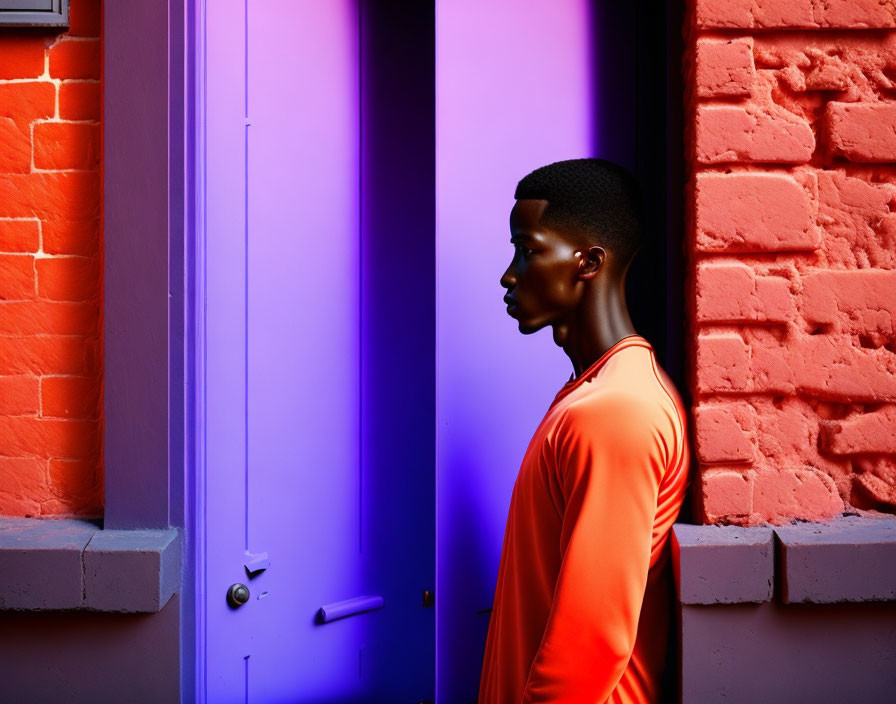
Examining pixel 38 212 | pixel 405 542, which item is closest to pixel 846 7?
pixel 405 542

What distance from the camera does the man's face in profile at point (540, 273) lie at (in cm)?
147

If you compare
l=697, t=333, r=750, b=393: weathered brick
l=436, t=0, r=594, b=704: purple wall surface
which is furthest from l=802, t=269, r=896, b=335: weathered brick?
l=436, t=0, r=594, b=704: purple wall surface

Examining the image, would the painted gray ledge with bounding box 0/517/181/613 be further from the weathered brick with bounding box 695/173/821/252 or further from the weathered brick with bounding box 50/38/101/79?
the weathered brick with bounding box 695/173/821/252

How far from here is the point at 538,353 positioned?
1.86 meters

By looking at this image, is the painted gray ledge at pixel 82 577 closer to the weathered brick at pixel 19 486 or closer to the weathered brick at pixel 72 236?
the weathered brick at pixel 19 486

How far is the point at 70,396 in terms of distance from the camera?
1771mm

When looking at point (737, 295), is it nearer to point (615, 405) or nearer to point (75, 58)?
point (615, 405)

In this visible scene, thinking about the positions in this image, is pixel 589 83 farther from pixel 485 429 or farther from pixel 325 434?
pixel 325 434

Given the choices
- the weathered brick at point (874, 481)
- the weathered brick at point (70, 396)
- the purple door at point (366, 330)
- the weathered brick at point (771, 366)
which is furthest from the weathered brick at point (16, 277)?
the weathered brick at point (874, 481)

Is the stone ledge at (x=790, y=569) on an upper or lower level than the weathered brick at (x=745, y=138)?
lower

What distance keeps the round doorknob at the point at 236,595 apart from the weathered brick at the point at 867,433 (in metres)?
1.49

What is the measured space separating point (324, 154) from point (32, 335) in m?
0.92

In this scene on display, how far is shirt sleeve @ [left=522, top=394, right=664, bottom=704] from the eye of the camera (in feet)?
4.02

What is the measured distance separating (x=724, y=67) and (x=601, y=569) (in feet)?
3.51
